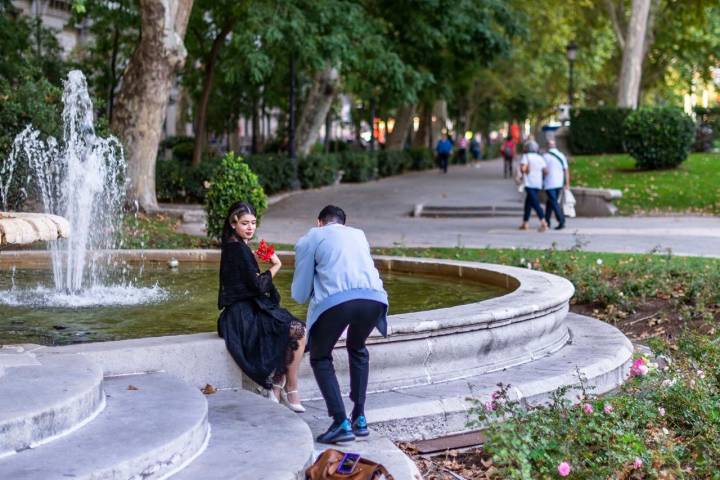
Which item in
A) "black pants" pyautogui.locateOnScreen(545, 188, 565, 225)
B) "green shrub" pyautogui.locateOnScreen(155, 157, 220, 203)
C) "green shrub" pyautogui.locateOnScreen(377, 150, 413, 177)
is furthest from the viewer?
"green shrub" pyautogui.locateOnScreen(377, 150, 413, 177)

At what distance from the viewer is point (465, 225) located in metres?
22.3

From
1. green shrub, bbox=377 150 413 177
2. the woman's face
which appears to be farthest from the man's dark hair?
green shrub, bbox=377 150 413 177

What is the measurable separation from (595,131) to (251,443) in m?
31.8

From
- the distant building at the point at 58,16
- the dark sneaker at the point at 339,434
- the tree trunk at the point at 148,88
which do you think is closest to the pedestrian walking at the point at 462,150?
the distant building at the point at 58,16

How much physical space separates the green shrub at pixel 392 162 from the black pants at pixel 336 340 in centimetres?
3548

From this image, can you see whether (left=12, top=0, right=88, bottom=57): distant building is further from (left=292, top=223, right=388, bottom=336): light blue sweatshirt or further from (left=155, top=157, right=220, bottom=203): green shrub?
(left=292, top=223, right=388, bottom=336): light blue sweatshirt

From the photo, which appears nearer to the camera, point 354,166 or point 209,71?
point 209,71

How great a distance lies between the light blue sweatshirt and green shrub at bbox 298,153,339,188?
26101 mm

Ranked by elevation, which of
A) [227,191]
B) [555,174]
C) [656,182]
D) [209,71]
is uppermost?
[209,71]

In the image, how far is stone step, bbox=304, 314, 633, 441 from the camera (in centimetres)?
712

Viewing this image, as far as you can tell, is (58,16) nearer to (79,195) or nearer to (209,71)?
(209,71)

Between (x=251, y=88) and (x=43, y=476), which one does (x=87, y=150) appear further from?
(x=251, y=88)

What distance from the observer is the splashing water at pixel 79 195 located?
36.5ft

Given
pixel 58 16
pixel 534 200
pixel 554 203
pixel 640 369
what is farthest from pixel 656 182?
pixel 58 16
